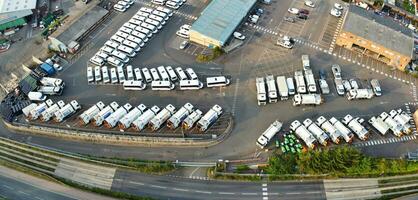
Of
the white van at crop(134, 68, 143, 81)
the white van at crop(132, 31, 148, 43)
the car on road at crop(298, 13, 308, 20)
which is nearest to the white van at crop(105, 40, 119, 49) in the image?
the white van at crop(132, 31, 148, 43)

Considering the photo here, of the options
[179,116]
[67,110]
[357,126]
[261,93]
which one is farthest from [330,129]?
[67,110]

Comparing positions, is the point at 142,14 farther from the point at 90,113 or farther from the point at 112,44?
the point at 90,113

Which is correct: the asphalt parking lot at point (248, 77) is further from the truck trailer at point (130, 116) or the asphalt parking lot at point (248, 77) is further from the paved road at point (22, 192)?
the paved road at point (22, 192)

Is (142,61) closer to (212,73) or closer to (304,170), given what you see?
(212,73)

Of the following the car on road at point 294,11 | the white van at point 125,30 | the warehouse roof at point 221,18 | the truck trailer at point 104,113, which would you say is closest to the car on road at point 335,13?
the car on road at point 294,11

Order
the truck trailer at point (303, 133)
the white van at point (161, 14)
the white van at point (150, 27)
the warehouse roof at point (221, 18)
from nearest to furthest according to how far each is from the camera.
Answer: the truck trailer at point (303, 133) → the warehouse roof at point (221, 18) → the white van at point (150, 27) → the white van at point (161, 14)

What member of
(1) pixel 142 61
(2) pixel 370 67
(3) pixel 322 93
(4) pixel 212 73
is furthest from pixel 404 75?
(1) pixel 142 61

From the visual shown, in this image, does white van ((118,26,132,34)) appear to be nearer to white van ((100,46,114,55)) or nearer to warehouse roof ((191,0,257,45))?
white van ((100,46,114,55))
